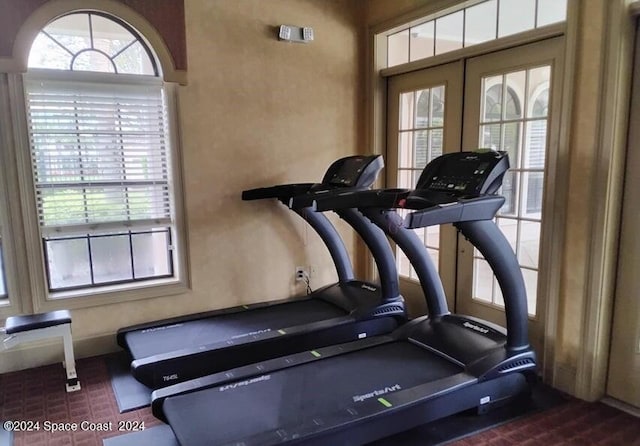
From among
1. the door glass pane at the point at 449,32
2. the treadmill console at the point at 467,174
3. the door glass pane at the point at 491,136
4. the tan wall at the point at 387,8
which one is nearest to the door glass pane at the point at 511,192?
the door glass pane at the point at 491,136

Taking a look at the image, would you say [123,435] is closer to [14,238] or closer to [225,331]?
[225,331]

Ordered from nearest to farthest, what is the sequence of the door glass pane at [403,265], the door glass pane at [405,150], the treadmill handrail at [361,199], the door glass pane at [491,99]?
the treadmill handrail at [361,199] → the door glass pane at [491,99] → the door glass pane at [405,150] → the door glass pane at [403,265]

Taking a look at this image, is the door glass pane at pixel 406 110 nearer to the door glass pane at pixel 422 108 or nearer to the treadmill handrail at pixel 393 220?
the door glass pane at pixel 422 108

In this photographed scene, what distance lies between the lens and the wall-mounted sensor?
14.0ft

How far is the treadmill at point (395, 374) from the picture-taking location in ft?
7.79

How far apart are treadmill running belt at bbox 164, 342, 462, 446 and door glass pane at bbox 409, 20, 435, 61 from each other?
2666 millimetres

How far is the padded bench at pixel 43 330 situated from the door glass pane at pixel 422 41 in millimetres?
3651

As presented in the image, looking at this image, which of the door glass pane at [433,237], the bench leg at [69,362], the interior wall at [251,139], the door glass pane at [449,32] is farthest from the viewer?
the door glass pane at [433,237]

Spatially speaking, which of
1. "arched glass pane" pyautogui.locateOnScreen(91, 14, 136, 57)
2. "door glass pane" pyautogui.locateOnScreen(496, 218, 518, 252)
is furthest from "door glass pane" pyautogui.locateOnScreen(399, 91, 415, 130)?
"arched glass pane" pyautogui.locateOnScreen(91, 14, 136, 57)

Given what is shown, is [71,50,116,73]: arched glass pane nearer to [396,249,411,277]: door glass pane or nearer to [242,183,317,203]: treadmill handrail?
[242,183,317,203]: treadmill handrail

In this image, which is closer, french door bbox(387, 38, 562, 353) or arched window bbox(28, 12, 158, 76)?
french door bbox(387, 38, 562, 353)

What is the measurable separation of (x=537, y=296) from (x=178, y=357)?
257 centimetres

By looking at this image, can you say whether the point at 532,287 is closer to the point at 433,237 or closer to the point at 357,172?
the point at 433,237

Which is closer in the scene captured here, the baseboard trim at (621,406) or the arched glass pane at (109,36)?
the baseboard trim at (621,406)
